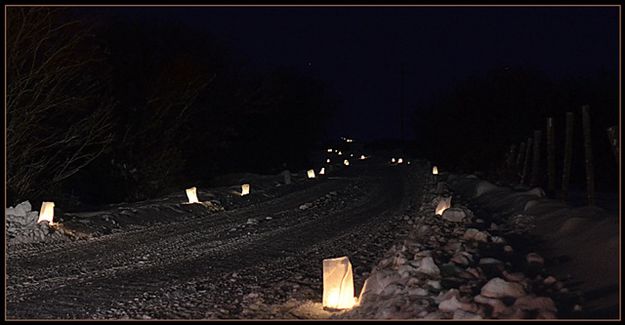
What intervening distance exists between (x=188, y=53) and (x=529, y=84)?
1734 centimetres

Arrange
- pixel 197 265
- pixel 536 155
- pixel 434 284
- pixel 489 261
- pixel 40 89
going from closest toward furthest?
1. pixel 434 284
2. pixel 489 261
3. pixel 197 265
4. pixel 40 89
5. pixel 536 155

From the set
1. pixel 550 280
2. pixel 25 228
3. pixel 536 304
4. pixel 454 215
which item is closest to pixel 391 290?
pixel 536 304

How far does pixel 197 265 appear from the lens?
10328mm

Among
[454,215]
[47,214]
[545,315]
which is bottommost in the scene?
[545,315]

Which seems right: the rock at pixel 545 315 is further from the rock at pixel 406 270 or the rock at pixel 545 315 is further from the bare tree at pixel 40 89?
the bare tree at pixel 40 89

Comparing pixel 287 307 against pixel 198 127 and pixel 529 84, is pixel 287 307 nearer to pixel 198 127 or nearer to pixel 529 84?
pixel 198 127

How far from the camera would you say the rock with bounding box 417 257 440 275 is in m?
7.73

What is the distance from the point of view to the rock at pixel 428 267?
773 centimetres

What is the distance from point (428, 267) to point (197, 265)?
156 inches

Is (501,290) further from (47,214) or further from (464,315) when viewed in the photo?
(47,214)

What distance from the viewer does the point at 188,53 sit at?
93.7 feet

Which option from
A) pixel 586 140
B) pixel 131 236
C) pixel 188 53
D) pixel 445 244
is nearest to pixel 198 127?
pixel 188 53

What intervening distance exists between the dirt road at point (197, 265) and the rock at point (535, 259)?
226 cm

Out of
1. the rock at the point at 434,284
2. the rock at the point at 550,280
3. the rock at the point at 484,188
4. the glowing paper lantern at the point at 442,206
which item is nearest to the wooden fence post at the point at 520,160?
the rock at the point at 484,188
